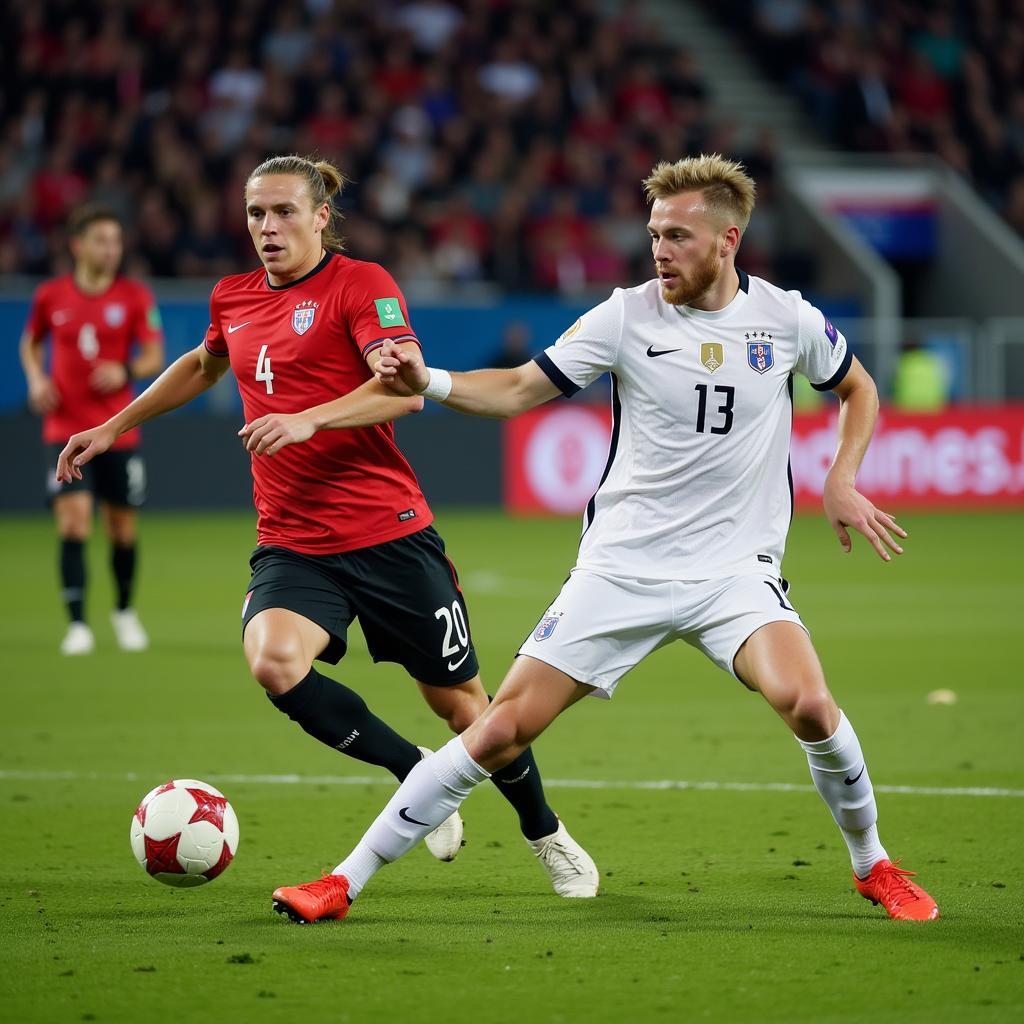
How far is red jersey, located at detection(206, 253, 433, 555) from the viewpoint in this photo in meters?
5.83

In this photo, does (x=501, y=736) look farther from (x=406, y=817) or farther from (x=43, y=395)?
(x=43, y=395)

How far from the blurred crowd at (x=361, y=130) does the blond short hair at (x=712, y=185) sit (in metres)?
16.7

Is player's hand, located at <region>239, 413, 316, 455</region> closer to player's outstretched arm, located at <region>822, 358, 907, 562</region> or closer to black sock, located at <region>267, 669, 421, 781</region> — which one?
black sock, located at <region>267, 669, 421, 781</region>

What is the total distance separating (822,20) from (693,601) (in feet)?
89.4

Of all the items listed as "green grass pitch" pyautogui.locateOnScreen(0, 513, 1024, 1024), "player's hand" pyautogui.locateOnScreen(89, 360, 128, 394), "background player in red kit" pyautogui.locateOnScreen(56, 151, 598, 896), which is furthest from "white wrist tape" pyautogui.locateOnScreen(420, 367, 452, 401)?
"player's hand" pyautogui.locateOnScreen(89, 360, 128, 394)

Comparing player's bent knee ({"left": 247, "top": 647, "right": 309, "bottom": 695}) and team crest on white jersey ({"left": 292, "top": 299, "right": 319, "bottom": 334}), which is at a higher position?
team crest on white jersey ({"left": 292, "top": 299, "right": 319, "bottom": 334})

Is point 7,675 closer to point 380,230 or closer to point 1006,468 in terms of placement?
point 380,230

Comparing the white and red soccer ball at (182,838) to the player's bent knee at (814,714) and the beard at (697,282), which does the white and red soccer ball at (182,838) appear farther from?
the beard at (697,282)

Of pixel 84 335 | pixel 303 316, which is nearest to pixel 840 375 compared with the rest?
pixel 303 316

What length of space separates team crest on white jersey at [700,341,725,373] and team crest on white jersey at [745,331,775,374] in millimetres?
86

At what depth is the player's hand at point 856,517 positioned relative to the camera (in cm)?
532

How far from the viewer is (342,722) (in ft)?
18.8

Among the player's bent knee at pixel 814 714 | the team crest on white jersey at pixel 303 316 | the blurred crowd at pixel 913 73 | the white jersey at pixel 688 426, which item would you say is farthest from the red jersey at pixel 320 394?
the blurred crowd at pixel 913 73

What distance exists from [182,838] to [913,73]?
27.1 metres
